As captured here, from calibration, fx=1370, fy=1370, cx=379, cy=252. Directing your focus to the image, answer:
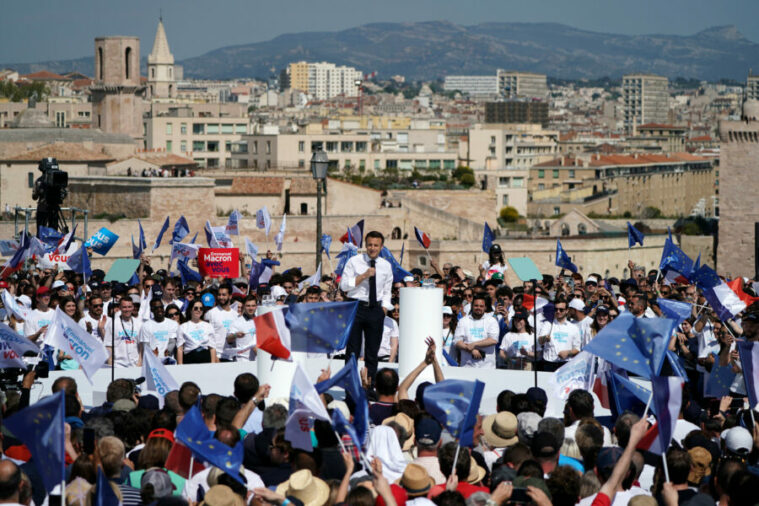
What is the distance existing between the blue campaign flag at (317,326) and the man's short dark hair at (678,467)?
3369mm

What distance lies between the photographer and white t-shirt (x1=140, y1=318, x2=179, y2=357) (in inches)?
536

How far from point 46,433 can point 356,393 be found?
2.01 meters

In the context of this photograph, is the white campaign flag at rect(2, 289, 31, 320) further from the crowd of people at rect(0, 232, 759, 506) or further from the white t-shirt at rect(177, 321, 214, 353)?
the white t-shirt at rect(177, 321, 214, 353)

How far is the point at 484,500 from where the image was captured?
24.8 feet

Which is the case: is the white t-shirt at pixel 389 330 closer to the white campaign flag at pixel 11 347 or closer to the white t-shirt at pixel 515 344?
the white t-shirt at pixel 515 344

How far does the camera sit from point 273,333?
10.6 meters

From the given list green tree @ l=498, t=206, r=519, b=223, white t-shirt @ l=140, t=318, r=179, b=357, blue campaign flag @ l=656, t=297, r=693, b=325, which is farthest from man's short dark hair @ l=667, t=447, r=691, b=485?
green tree @ l=498, t=206, r=519, b=223

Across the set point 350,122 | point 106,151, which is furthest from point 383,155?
point 106,151

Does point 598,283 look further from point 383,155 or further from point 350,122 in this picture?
point 350,122

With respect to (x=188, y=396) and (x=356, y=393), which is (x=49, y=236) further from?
(x=356, y=393)

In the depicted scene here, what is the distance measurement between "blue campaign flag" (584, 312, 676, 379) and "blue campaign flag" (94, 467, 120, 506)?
3.96 metres

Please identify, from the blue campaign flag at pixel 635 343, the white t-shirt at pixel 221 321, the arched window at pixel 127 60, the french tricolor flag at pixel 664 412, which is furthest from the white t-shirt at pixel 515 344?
the arched window at pixel 127 60

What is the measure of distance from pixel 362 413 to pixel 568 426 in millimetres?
1839

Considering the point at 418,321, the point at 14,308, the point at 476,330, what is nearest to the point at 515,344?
the point at 476,330
